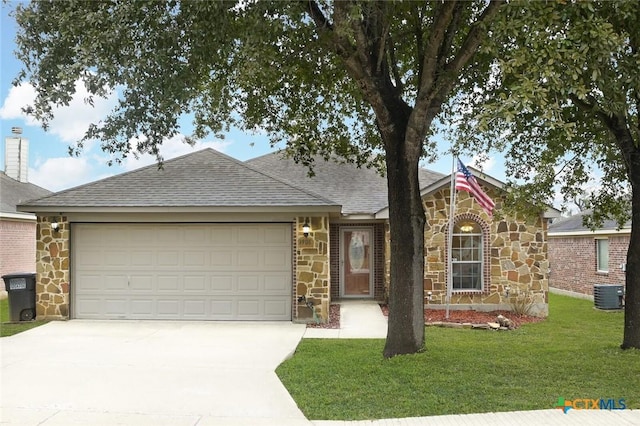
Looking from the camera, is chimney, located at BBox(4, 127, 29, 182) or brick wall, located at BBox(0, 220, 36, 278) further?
chimney, located at BBox(4, 127, 29, 182)

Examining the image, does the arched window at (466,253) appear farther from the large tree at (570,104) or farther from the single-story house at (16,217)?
the single-story house at (16,217)

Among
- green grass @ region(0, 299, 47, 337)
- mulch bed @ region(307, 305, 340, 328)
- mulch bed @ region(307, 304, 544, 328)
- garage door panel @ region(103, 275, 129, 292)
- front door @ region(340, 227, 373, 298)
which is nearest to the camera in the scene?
green grass @ region(0, 299, 47, 337)

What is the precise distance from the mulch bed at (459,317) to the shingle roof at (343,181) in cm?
299

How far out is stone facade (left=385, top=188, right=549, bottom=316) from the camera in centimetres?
1448

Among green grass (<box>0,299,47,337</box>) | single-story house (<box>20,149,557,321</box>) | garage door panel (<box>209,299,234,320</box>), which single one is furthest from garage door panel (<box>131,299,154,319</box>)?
green grass (<box>0,299,47,337</box>)

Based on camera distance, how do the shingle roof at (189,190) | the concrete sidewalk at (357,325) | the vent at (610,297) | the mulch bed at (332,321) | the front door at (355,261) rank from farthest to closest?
the vent at (610,297) < the front door at (355,261) < the shingle roof at (189,190) < the mulch bed at (332,321) < the concrete sidewalk at (357,325)

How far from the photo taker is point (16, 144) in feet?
74.6

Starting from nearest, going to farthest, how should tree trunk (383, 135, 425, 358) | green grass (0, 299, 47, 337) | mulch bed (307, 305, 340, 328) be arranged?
tree trunk (383, 135, 425, 358) < green grass (0, 299, 47, 337) < mulch bed (307, 305, 340, 328)

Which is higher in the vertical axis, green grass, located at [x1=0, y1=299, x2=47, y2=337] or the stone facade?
the stone facade

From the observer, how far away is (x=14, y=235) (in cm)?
1856

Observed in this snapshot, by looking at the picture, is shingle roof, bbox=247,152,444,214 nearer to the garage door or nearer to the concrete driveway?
the garage door

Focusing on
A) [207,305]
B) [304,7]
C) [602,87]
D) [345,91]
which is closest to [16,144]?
[207,305]

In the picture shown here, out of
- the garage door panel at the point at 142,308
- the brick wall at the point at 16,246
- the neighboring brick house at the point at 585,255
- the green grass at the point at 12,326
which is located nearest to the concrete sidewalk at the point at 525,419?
the garage door panel at the point at 142,308

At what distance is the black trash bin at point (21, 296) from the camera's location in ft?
39.9
